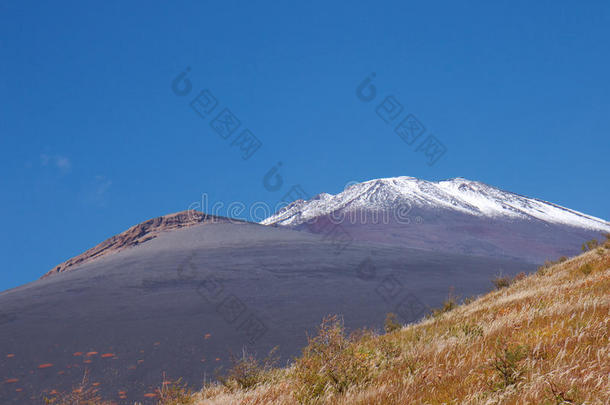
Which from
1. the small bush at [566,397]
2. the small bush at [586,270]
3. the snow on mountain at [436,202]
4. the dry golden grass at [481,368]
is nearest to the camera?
the small bush at [566,397]

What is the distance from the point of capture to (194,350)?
14273 mm

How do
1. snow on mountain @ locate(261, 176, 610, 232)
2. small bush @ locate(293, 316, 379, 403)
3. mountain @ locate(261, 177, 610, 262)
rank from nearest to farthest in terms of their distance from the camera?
small bush @ locate(293, 316, 379, 403), mountain @ locate(261, 177, 610, 262), snow on mountain @ locate(261, 176, 610, 232)

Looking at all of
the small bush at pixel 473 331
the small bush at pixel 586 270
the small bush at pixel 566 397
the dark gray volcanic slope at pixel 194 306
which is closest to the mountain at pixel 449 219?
the dark gray volcanic slope at pixel 194 306

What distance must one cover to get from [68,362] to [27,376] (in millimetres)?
1212

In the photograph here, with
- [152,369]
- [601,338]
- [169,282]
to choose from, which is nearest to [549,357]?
[601,338]

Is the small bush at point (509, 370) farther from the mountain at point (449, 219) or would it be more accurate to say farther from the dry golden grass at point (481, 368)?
the mountain at point (449, 219)

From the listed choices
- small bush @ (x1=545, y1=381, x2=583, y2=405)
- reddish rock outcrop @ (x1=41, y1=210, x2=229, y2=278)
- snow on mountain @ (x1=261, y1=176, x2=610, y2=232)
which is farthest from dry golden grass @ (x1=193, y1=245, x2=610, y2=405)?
snow on mountain @ (x1=261, y1=176, x2=610, y2=232)

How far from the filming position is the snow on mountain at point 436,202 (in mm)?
112750

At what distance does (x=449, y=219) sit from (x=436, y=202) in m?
21.3

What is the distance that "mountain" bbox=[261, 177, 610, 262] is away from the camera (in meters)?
74.2

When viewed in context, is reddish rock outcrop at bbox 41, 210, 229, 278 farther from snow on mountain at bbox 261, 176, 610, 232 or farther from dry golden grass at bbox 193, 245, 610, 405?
dry golden grass at bbox 193, 245, 610, 405

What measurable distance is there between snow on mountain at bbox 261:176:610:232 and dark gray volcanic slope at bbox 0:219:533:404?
2942 inches

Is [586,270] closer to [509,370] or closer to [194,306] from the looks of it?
[509,370]

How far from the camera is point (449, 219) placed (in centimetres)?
9638
